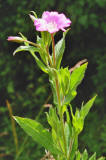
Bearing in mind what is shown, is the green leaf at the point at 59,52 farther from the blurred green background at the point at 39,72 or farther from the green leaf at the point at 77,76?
the blurred green background at the point at 39,72

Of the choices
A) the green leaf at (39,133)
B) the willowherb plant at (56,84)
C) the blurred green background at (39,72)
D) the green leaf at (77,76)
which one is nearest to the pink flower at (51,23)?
the willowherb plant at (56,84)

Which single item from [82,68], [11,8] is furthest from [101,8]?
[82,68]

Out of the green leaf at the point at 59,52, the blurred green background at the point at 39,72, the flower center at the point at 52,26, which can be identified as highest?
the flower center at the point at 52,26

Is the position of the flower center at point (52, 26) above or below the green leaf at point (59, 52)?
above

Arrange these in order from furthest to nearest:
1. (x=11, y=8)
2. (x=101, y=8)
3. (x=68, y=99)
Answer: (x=11, y=8) < (x=101, y=8) < (x=68, y=99)

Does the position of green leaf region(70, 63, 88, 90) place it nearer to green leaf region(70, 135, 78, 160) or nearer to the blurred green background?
green leaf region(70, 135, 78, 160)

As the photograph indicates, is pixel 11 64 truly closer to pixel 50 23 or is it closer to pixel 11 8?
pixel 11 8

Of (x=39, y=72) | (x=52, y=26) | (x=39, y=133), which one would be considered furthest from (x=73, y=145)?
(x=39, y=72)
